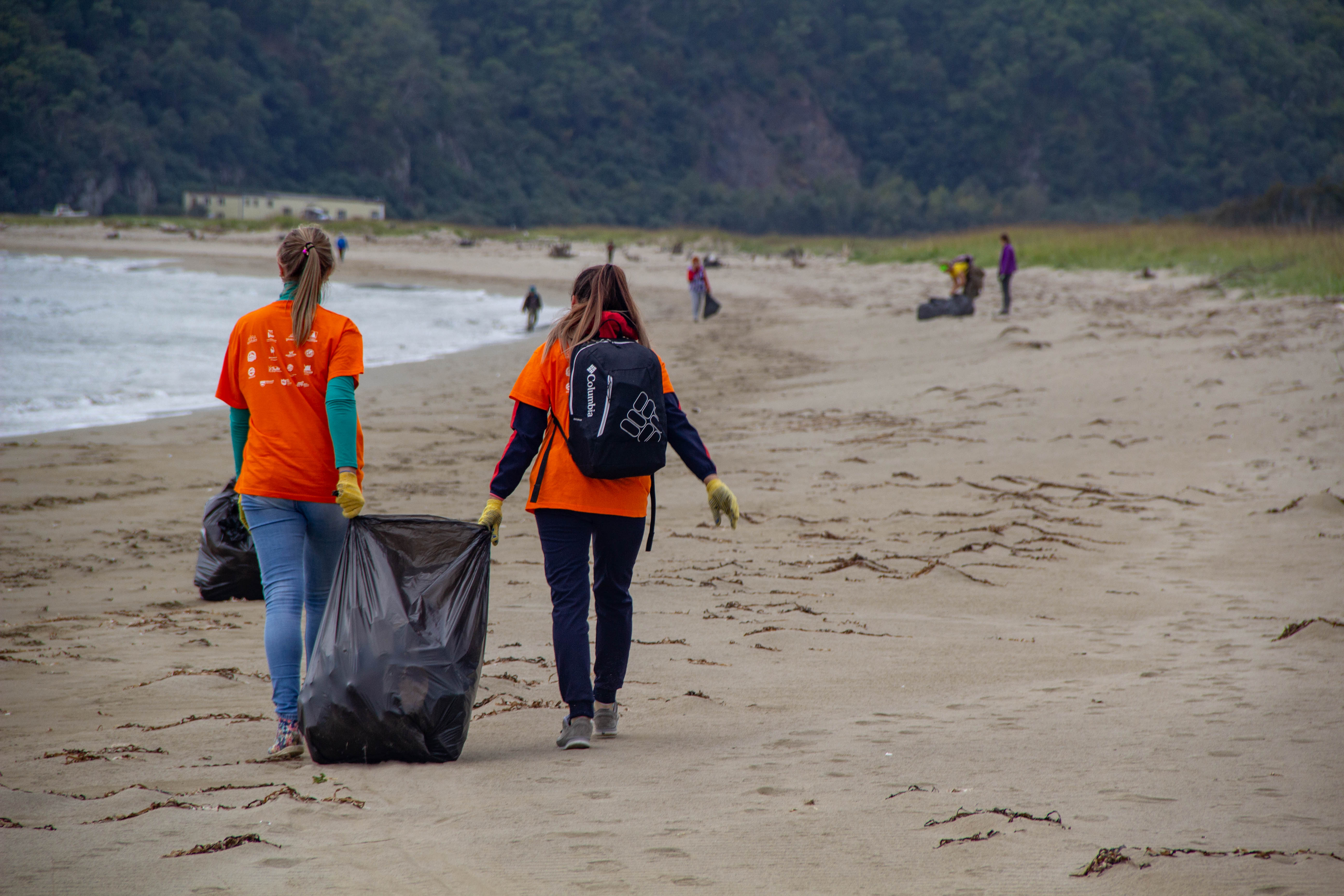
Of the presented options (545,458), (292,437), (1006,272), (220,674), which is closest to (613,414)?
(545,458)

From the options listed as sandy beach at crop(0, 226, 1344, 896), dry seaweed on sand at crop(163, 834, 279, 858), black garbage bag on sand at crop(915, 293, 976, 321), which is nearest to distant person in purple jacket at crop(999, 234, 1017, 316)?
black garbage bag on sand at crop(915, 293, 976, 321)

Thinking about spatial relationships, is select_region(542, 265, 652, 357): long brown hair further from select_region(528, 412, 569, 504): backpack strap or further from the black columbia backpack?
select_region(528, 412, 569, 504): backpack strap

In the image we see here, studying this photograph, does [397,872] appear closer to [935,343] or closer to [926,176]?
[935,343]

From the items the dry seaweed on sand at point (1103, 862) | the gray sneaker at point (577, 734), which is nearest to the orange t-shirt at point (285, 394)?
the gray sneaker at point (577, 734)

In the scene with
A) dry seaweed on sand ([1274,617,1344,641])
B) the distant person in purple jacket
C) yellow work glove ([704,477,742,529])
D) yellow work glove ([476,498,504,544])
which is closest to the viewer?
yellow work glove ([476,498,504,544])

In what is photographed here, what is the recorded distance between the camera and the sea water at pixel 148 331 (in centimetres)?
1190

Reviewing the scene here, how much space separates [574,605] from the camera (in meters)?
3.42

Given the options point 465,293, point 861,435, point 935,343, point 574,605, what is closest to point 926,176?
point 465,293

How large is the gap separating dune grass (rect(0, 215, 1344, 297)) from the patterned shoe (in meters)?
13.9

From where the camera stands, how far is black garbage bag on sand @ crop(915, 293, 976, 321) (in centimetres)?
1711

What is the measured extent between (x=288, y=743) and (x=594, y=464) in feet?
4.00

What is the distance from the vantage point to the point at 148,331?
62.0ft

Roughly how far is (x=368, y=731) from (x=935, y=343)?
42.9 feet

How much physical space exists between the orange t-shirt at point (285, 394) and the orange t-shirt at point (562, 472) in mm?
506
